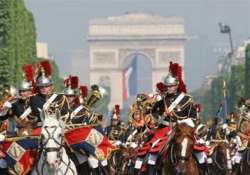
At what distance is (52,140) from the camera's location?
22.4 m

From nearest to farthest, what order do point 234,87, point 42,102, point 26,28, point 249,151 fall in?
point 42,102, point 249,151, point 26,28, point 234,87

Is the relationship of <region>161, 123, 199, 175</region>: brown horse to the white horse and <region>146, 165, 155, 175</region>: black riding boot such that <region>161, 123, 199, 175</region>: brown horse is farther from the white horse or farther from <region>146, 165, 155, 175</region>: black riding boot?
the white horse

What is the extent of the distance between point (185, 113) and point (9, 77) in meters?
44.6

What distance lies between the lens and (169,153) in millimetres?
24562

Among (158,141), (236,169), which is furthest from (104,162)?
(236,169)

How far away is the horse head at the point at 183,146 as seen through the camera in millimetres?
23859

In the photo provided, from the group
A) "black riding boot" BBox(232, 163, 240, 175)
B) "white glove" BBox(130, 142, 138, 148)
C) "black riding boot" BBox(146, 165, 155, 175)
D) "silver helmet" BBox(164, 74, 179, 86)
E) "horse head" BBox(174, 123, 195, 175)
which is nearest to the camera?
Result: "horse head" BBox(174, 123, 195, 175)

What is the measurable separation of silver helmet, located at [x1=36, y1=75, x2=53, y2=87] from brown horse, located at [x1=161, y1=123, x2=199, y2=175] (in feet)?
7.14

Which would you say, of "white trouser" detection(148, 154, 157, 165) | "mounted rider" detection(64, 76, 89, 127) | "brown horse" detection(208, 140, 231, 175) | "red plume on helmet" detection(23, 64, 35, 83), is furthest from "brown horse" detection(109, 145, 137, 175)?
"red plume on helmet" detection(23, 64, 35, 83)

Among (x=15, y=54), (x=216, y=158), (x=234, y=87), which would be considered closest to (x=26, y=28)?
(x=15, y=54)

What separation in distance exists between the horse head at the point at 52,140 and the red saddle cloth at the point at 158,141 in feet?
9.98

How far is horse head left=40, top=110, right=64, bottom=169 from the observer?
2233cm

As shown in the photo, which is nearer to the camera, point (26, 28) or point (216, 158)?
point (216, 158)

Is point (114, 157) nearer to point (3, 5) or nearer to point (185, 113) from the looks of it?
point (185, 113)
